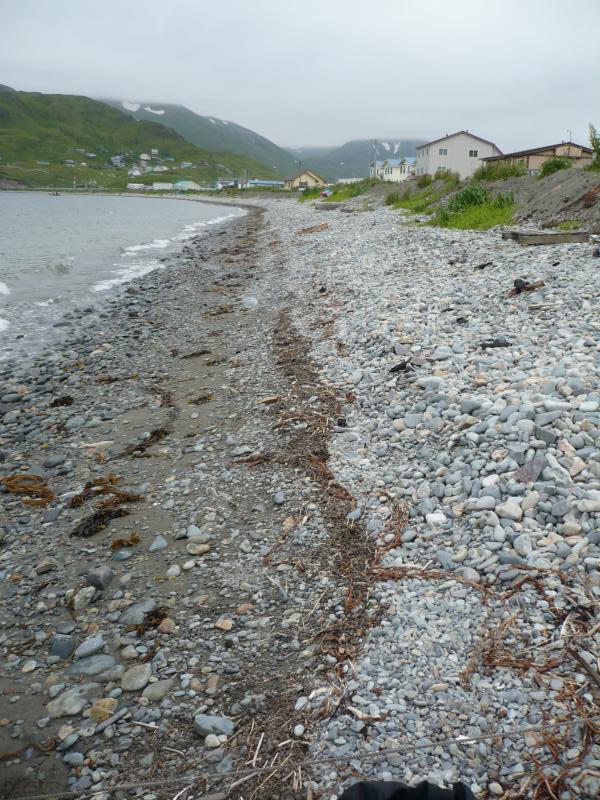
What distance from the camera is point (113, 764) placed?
3992 millimetres

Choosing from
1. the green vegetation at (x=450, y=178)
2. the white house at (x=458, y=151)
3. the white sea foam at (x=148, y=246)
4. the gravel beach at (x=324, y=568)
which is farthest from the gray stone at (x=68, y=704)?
the white house at (x=458, y=151)

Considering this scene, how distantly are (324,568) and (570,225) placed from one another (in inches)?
642

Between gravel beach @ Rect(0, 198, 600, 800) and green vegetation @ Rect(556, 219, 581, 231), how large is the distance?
6219 mm

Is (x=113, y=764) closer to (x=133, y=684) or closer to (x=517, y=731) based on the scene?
(x=133, y=684)

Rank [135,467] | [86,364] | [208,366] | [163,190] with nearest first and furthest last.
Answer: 1. [135,467]
2. [208,366]
3. [86,364]
4. [163,190]

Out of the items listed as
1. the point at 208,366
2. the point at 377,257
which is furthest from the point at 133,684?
the point at 377,257

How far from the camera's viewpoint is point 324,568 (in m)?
5.70

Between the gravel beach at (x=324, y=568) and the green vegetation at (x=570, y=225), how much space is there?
6219 millimetres

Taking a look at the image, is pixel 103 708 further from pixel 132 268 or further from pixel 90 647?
pixel 132 268

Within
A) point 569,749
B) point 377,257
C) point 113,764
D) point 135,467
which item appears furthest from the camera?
point 377,257

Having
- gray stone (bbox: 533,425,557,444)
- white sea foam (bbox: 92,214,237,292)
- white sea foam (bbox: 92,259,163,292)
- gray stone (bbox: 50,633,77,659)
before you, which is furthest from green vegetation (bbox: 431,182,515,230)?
gray stone (bbox: 50,633,77,659)

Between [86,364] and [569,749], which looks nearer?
[569,749]

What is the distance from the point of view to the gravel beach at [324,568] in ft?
12.5

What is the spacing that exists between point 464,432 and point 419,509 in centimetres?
130
